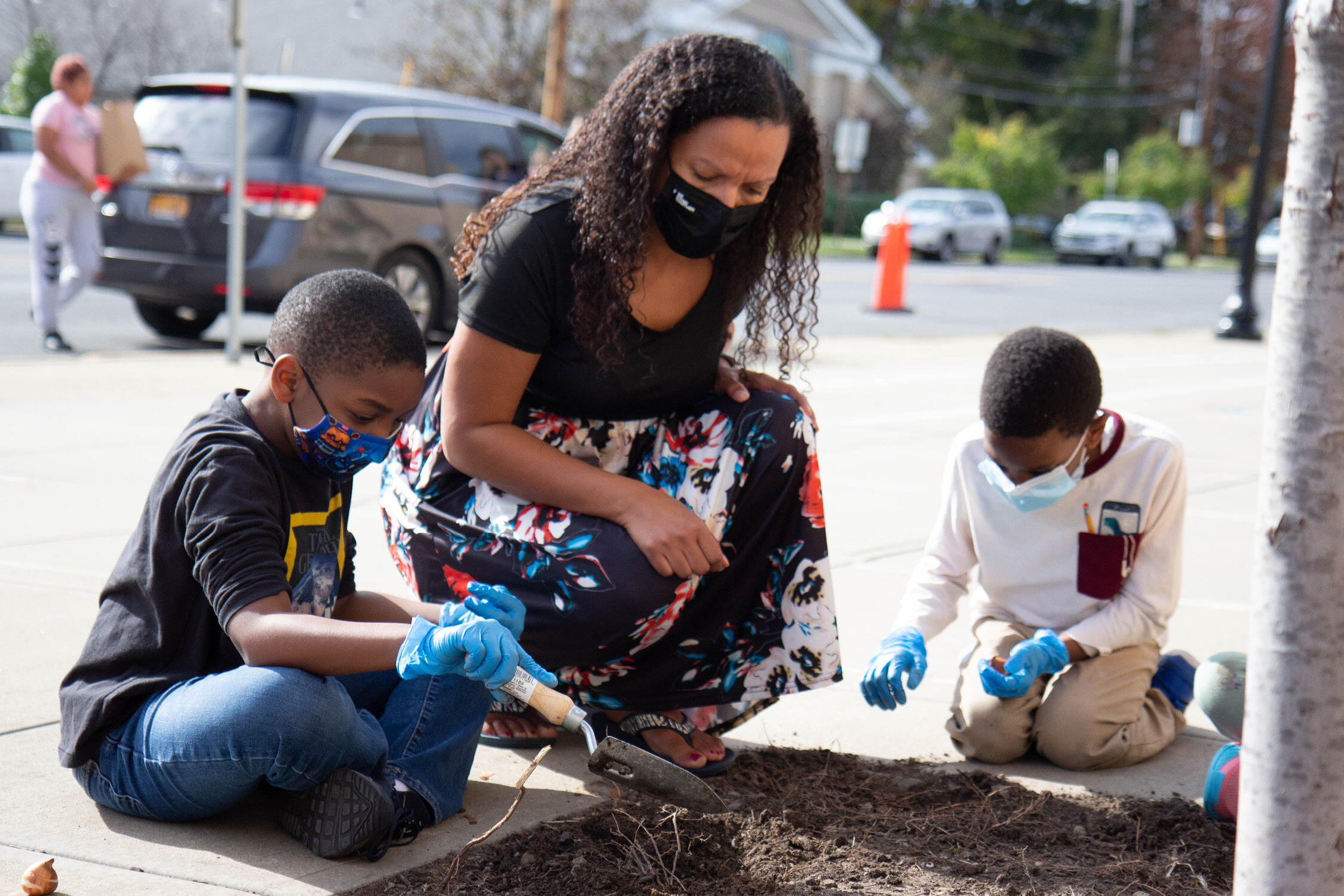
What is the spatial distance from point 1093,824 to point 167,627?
67.7 inches

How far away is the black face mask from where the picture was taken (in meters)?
2.87

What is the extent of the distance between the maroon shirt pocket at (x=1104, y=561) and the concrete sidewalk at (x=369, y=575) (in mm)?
398

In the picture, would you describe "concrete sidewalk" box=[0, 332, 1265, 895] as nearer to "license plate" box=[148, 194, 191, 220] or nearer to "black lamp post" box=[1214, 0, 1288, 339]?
"license plate" box=[148, 194, 191, 220]

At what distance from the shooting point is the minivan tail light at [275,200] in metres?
8.58

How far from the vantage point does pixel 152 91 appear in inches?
359

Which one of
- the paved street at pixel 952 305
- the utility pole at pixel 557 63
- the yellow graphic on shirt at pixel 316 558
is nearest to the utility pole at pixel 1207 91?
the paved street at pixel 952 305

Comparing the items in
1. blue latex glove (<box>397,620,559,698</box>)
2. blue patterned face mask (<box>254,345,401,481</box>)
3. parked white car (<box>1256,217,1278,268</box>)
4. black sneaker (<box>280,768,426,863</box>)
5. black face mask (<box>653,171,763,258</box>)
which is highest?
parked white car (<box>1256,217,1278,268</box>)

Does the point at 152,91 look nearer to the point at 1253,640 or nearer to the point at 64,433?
the point at 64,433

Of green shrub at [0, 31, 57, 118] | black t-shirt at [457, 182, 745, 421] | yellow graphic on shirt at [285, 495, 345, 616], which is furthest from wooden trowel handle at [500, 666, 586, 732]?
green shrub at [0, 31, 57, 118]

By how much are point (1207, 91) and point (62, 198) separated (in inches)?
1677

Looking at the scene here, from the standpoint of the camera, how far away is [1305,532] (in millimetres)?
1509

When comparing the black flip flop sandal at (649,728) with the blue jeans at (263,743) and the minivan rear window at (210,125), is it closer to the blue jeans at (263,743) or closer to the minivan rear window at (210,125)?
the blue jeans at (263,743)

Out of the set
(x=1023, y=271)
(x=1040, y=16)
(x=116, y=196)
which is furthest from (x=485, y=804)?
(x=1040, y=16)

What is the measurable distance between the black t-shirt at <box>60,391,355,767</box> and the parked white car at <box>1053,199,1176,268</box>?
3202cm
